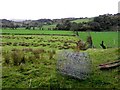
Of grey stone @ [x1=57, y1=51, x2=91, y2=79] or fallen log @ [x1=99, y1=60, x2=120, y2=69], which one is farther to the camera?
fallen log @ [x1=99, y1=60, x2=120, y2=69]

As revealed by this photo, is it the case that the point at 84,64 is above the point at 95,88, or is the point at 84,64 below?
above

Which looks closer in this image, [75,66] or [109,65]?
[75,66]

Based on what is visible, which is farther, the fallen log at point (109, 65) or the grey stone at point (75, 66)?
the fallen log at point (109, 65)

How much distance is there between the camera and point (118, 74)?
12.5m

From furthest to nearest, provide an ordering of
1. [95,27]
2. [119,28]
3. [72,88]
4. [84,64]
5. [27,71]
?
1. [95,27]
2. [119,28]
3. [27,71]
4. [84,64]
5. [72,88]

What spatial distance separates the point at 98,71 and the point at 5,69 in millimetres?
4862

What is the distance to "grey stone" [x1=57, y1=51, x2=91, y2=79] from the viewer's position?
1172 centimetres

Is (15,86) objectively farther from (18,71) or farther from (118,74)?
(118,74)

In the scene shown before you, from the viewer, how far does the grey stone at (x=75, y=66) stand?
11720mm

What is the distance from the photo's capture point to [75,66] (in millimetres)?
11883

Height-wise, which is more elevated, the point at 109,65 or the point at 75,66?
the point at 75,66

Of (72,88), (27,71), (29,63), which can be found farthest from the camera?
(29,63)

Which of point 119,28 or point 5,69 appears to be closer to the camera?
point 5,69

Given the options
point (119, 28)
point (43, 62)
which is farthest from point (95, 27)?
point (43, 62)
